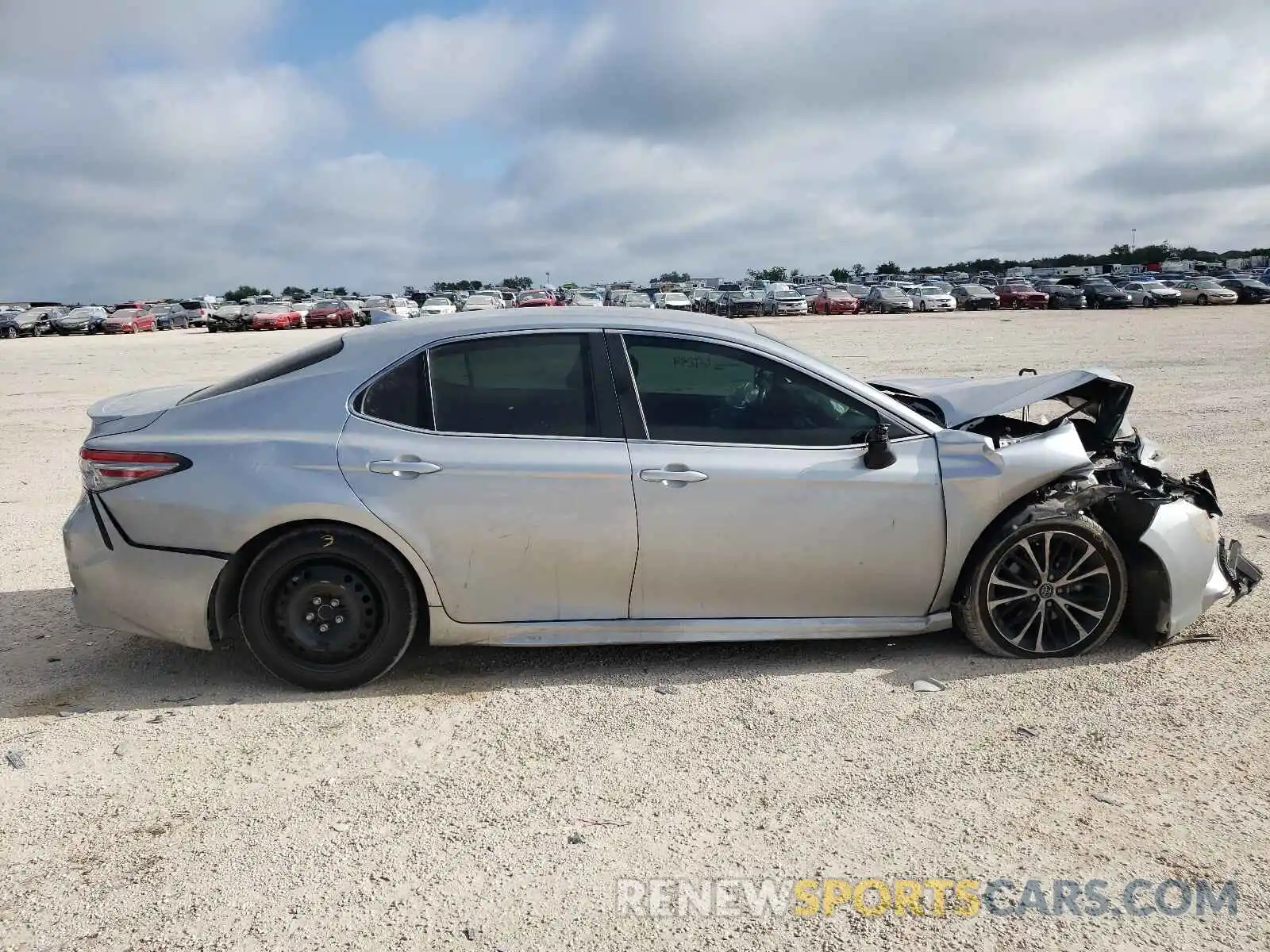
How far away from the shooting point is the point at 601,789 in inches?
134

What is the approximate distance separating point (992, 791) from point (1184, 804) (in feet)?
1.97

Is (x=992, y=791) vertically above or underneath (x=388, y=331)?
underneath

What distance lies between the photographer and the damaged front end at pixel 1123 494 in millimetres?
4328

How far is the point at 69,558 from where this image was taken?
417 centimetres

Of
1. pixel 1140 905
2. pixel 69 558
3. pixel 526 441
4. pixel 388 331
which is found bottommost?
pixel 1140 905

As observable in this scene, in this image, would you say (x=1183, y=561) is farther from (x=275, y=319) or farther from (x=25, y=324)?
(x=25, y=324)

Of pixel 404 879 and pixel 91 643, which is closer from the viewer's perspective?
pixel 404 879

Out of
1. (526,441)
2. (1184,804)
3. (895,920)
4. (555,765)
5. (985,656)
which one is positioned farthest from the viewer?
(985,656)

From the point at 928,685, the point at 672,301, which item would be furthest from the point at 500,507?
the point at 672,301

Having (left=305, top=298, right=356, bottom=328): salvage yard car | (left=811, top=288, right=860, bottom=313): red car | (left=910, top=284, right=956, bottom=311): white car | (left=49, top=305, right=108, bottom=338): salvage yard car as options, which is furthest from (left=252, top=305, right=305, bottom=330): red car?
(left=910, top=284, right=956, bottom=311): white car

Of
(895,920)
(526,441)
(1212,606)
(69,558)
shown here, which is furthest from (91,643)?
(1212,606)

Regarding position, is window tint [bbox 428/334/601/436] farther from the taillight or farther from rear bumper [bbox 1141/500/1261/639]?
rear bumper [bbox 1141/500/1261/639]

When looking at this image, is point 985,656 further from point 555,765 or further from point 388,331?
point 388,331

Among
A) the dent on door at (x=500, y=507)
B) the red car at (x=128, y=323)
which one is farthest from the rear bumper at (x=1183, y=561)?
the red car at (x=128, y=323)
